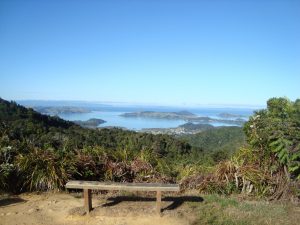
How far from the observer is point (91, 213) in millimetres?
5492

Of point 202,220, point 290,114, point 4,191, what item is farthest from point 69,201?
point 290,114

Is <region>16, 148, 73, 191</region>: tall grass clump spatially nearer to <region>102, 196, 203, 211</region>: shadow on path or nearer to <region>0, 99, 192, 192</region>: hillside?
<region>0, 99, 192, 192</region>: hillside

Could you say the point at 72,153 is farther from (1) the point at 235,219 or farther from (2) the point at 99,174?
(1) the point at 235,219

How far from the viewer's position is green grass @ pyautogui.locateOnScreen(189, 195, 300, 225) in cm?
511

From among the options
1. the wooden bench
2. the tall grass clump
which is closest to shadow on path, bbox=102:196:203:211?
the wooden bench

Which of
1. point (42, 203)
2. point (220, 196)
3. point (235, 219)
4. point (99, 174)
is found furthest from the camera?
point (99, 174)

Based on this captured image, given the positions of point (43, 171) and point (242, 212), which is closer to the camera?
point (242, 212)

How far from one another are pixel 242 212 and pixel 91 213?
2428mm

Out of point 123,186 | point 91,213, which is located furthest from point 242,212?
point 91,213

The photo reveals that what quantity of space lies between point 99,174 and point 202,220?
9.69 ft

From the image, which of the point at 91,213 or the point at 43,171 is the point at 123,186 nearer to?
the point at 91,213

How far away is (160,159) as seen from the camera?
8305 mm

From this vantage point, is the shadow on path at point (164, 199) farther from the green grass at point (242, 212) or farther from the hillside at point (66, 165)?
the hillside at point (66, 165)

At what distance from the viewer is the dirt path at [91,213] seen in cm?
522
